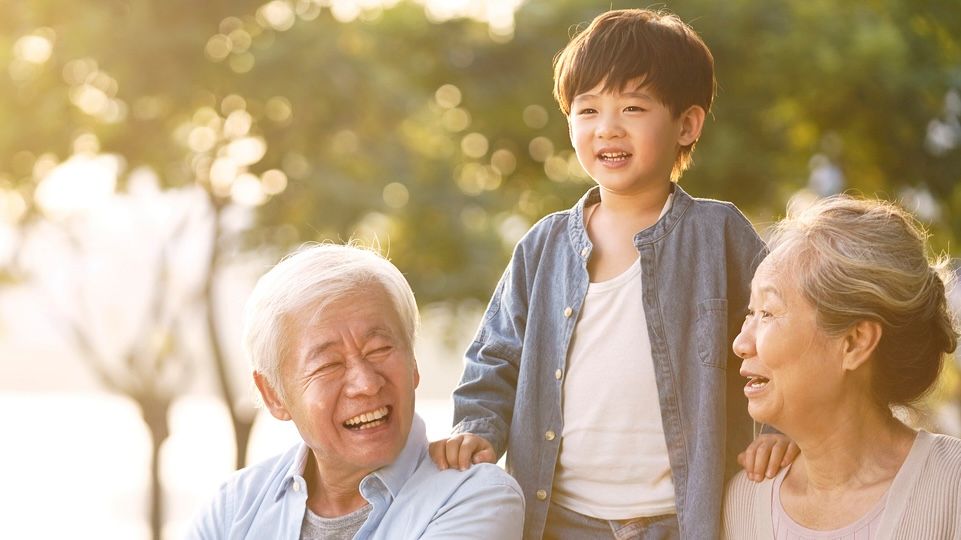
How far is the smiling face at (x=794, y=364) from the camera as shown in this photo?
7.86ft

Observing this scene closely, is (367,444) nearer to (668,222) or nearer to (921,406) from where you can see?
(668,222)

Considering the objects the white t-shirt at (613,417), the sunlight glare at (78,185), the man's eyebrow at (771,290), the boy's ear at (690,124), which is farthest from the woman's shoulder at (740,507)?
the sunlight glare at (78,185)

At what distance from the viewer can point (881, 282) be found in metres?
2.34

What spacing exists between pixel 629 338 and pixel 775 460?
1.29 ft

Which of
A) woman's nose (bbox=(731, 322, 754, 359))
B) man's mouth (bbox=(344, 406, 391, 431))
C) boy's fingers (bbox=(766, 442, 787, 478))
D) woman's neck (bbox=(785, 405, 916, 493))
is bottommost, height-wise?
boy's fingers (bbox=(766, 442, 787, 478))

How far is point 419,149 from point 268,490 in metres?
7.68

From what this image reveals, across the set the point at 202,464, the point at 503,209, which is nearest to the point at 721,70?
the point at 503,209

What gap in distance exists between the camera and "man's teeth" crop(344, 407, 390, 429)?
253cm

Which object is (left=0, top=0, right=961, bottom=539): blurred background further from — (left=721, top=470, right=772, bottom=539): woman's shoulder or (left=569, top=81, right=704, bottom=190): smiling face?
(left=721, top=470, right=772, bottom=539): woman's shoulder

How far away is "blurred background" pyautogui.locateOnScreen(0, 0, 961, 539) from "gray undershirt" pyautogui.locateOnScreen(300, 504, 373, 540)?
586 cm

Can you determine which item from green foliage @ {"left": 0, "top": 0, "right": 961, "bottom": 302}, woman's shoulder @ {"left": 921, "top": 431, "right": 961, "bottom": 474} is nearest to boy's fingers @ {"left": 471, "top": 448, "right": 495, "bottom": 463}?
woman's shoulder @ {"left": 921, "top": 431, "right": 961, "bottom": 474}

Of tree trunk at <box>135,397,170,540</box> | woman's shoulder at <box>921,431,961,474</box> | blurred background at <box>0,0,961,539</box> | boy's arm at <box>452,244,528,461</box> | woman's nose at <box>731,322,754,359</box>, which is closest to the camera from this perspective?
woman's shoulder at <box>921,431,961,474</box>

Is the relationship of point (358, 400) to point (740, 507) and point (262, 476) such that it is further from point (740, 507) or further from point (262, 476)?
point (740, 507)

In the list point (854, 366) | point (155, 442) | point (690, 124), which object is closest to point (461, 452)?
point (854, 366)
